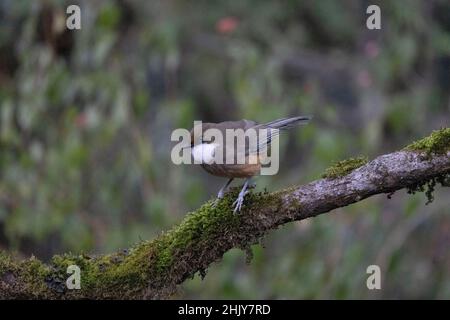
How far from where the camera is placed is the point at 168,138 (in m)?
7.01

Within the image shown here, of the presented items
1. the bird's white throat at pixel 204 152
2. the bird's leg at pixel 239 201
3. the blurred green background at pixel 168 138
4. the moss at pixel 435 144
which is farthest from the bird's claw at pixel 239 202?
the blurred green background at pixel 168 138

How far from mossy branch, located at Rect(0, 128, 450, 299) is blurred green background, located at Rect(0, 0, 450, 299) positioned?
2371 mm

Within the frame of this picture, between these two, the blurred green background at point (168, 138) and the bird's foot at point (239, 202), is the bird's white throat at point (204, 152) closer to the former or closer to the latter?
the bird's foot at point (239, 202)

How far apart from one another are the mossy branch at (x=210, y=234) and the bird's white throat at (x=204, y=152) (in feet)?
0.85

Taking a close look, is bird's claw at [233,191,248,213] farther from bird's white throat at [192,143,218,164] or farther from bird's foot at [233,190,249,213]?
bird's white throat at [192,143,218,164]

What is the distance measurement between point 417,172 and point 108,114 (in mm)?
3652

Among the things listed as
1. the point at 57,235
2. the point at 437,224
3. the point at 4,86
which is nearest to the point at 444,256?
the point at 437,224

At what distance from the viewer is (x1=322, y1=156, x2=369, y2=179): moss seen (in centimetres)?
333

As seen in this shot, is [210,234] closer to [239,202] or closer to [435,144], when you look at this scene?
[239,202]

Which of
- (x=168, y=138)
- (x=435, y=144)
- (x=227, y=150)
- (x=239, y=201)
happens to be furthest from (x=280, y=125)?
(x=168, y=138)

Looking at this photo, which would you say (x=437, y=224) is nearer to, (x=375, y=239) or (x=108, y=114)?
(x=375, y=239)

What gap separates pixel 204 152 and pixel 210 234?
1.45ft

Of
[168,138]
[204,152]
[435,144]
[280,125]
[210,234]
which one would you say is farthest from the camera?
[168,138]

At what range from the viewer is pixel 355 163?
3.39m
